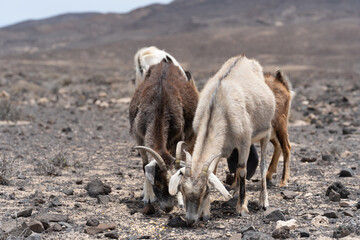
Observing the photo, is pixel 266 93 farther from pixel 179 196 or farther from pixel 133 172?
pixel 133 172

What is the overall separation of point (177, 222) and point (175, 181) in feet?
1.83

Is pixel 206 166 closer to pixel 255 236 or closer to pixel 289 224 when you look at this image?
pixel 255 236

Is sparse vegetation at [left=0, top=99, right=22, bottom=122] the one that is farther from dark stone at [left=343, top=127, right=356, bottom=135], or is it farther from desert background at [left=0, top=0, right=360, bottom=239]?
dark stone at [left=343, top=127, right=356, bottom=135]

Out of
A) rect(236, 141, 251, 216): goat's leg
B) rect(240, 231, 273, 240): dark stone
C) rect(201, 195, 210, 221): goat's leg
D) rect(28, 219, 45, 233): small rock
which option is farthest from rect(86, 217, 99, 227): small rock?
rect(236, 141, 251, 216): goat's leg

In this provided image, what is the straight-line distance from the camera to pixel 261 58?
2450 inches

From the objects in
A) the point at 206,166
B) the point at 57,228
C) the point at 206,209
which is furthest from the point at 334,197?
the point at 57,228

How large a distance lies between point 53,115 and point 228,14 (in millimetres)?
102690

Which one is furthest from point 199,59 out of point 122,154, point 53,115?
point 122,154

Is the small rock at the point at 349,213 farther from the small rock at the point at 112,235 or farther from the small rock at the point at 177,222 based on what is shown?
Answer: the small rock at the point at 112,235

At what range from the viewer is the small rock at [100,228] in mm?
5746

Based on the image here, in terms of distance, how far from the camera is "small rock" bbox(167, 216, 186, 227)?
6035 mm

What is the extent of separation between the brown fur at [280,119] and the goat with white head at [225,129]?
92cm

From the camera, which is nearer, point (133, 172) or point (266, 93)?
point (266, 93)

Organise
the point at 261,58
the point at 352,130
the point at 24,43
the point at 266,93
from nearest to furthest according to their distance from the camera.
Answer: the point at 266,93
the point at 352,130
the point at 261,58
the point at 24,43
